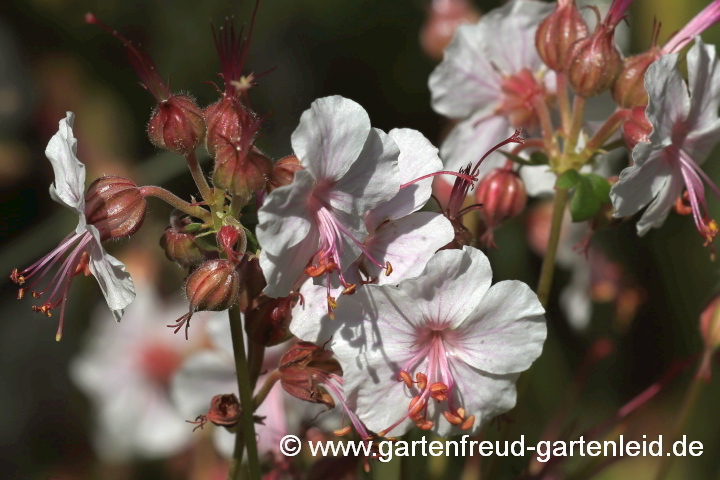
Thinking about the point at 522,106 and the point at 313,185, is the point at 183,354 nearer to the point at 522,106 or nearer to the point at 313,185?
the point at 522,106

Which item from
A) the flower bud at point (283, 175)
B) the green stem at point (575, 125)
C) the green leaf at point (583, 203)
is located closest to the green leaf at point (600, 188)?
the green leaf at point (583, 203)

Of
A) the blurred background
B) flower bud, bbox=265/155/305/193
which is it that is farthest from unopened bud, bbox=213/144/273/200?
the blurred background

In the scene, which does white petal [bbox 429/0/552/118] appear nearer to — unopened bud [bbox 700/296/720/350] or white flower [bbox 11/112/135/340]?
unopened bud [bbox 700/296/720/350]

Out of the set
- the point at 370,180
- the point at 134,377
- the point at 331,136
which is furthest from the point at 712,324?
the point at 134,377

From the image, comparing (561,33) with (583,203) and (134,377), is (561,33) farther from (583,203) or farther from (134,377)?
(134,377)

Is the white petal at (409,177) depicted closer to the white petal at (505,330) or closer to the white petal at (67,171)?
the white petal at (505,330)

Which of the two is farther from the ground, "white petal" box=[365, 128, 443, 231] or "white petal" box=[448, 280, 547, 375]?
"white petal" box=[365, 128, 443, 231]
